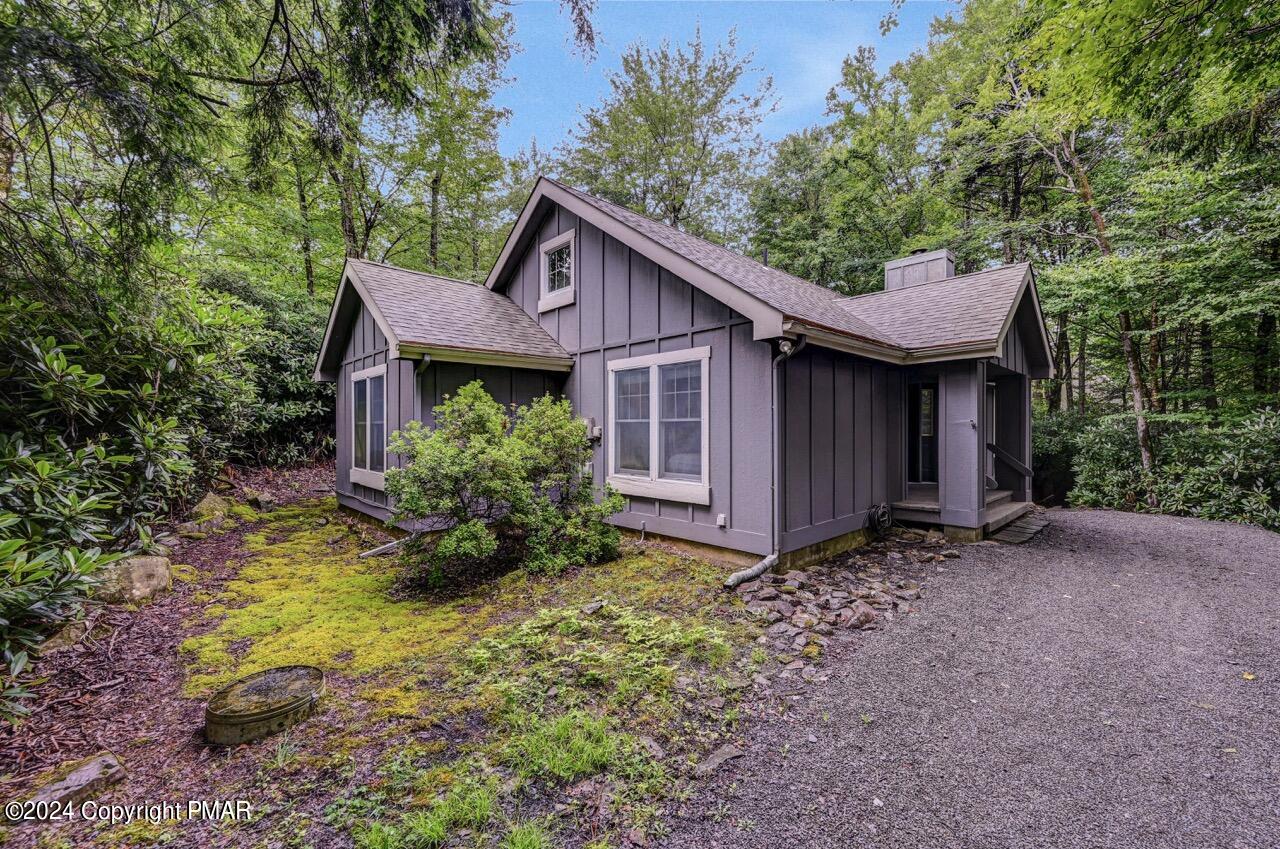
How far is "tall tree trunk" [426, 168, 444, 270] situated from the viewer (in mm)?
15562

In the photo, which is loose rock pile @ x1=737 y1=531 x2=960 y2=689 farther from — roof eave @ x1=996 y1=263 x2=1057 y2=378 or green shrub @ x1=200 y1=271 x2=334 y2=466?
green shrub @ x1=200 y1=271 x2=334 y2=466

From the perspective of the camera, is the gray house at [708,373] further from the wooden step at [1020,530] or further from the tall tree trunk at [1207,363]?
the tall tree trunk at [1207,363]

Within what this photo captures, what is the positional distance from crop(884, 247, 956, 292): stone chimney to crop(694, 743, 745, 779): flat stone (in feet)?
31.2

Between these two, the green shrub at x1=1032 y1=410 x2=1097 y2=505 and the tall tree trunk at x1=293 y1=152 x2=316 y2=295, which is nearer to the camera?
the green shrub at x1=1032 y1=410 x2=1097 y2=505

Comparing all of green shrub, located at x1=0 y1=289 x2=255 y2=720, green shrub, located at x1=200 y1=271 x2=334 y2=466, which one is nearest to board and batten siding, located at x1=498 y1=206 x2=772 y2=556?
green shrub, located at x1=0 y1=289 x2=255 y2=720

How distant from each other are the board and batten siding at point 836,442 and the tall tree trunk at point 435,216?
13962 millimetres

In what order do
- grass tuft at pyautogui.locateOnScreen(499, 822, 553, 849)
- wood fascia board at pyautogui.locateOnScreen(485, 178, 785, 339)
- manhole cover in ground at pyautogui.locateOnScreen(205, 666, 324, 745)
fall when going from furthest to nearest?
1. wood fascia board at pyautogui.locateOnScreen(485, 178, 785, 339)
2. manhole cover in ground at pyautogui.locateOnScreen(205, 666, 324, 745)
3. grass tuft at pyautogui.locateOnScreen(499, 822, 553, 849)

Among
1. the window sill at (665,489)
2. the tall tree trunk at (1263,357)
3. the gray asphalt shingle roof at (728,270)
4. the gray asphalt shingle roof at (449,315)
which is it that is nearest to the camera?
the gray asphalt shingle roof at (728,270)

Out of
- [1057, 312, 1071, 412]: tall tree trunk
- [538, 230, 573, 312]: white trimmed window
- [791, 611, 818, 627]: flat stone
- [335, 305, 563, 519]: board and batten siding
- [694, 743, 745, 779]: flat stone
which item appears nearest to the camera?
[694, 743, 745, 779]: flat stone

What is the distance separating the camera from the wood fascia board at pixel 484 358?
624 cm

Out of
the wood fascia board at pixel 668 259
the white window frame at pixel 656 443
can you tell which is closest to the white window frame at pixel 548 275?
the wood fascia board at pixel 668 259

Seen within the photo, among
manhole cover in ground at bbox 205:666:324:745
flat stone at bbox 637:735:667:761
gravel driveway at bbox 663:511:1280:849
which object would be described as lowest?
gravel driveway at bbox 663:511:1280:849

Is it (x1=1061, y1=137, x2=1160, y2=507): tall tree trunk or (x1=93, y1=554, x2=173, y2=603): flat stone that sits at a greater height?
(x1=1061, y1=137, x2=1160, y2=507): tall tree trunk

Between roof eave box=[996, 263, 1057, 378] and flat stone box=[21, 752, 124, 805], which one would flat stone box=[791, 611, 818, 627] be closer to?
flat stone box=[21, 752, 124, 805]
